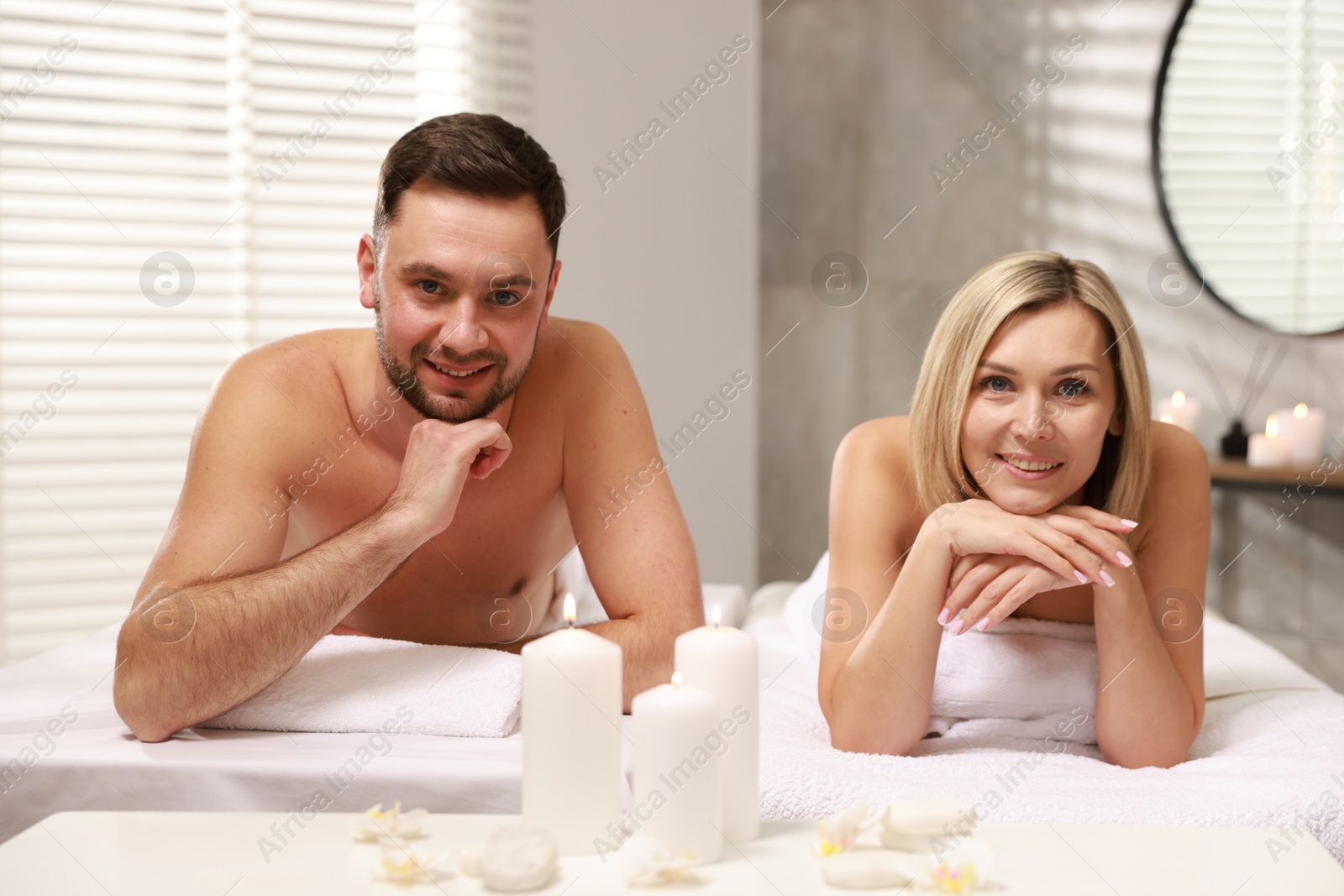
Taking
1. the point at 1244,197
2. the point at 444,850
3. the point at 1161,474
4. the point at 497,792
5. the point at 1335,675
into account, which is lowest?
the point at 1335,675

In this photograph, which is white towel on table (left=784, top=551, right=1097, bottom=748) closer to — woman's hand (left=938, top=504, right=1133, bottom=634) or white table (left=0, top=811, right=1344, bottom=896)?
woman's hand (left=938, top=504, right=1133, bottom=634)

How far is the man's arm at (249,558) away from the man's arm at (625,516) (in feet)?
0.54

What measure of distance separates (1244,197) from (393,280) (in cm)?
198

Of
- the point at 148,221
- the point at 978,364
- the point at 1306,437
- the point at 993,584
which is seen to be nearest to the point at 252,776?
the point at 993,584

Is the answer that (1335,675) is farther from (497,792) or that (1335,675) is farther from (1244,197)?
(497,792)

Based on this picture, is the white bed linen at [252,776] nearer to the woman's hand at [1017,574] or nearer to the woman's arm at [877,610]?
the woman's arm at [877,610]

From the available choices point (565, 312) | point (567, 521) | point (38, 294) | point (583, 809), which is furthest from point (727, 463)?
point (583, 809)

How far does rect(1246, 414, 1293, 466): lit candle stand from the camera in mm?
2156

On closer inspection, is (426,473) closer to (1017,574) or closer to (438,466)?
(438,466)

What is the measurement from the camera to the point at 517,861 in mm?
662

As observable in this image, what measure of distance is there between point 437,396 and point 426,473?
0.42 ft

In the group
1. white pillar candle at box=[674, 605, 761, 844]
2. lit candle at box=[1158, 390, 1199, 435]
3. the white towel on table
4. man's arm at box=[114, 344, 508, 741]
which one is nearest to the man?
man's arm at box=[114, 344, 508, 741]

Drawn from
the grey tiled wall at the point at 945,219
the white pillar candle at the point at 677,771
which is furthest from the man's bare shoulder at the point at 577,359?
the grey tiled wall at the point at 945,219

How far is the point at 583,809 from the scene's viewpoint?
72cm
